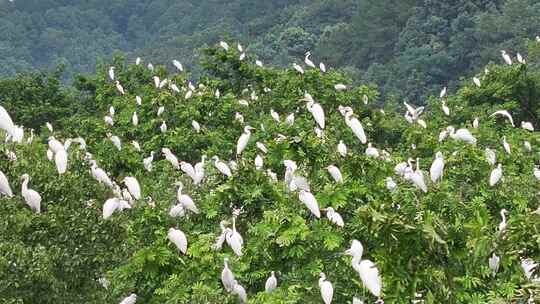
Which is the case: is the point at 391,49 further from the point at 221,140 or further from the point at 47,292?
the point at 47,292

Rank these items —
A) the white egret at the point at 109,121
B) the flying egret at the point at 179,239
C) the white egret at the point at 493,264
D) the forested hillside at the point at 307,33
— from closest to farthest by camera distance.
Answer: the white egret at the point at 493,264 → the flying egret at the point at 179,239 → the white egret at the point at 109,121 → the forested hillside at the point at 307,33

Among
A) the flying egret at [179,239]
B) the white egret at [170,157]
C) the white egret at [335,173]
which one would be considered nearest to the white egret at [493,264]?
the white egret at [335,173]

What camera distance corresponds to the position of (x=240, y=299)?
4.25 meters

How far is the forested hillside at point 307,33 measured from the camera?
3297cm

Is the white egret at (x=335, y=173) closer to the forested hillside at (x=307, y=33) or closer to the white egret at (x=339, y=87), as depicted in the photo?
the white egret at (x=339, y=87)

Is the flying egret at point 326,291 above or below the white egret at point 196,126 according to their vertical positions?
above

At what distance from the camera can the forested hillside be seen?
108 ft

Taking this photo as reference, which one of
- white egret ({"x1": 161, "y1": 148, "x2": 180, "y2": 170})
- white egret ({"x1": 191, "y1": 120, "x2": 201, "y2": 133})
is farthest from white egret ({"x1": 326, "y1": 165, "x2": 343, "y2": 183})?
white egret ({"x1": 191, "y1": 120, "x2": 201, "y2": 133})

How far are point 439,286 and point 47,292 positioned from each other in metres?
2.64

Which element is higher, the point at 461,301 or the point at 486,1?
the point at 461,301

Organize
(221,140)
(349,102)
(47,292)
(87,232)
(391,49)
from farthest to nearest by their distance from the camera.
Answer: (391,49), (349,102), (221,140), (87,232), (47,292)

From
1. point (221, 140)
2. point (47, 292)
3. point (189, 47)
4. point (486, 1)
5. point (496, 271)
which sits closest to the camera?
point (496, 271)

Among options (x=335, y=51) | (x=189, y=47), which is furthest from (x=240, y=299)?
(x=189, y=47)

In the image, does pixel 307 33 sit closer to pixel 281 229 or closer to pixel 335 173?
pixel 335 173
